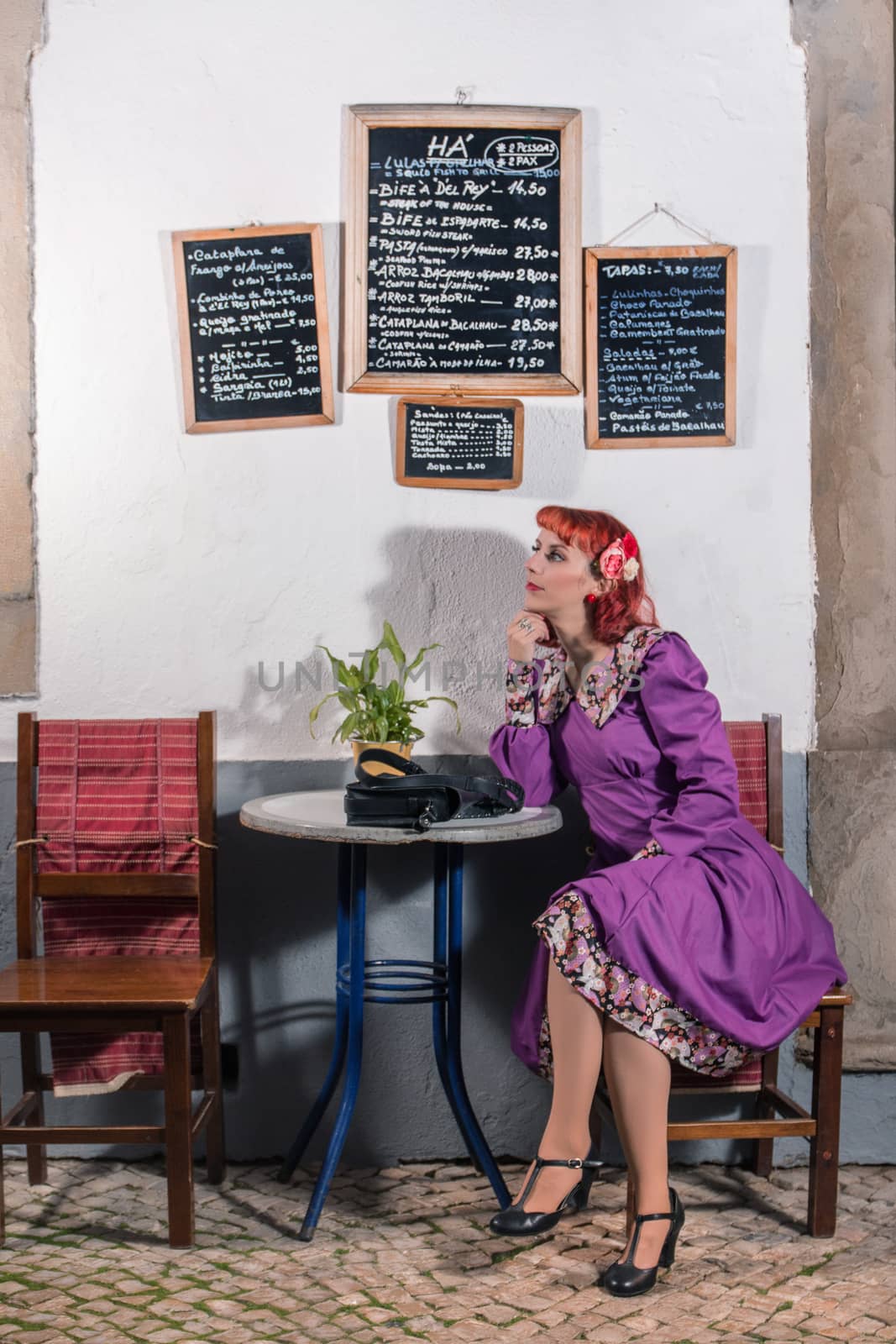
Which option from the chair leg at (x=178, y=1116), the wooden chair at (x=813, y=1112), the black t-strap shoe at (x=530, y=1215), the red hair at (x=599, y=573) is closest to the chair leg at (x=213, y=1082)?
the chair leg at (x=178, y=1116)

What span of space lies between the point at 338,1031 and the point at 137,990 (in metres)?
0.54

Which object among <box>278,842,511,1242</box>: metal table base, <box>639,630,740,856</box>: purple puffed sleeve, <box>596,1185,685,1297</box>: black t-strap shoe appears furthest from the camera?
<box>278,842,511,1242</box>: metal table base

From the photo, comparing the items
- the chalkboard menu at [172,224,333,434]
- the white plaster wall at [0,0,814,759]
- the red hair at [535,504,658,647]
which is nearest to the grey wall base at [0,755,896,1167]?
the white plaster wall at [0,0,814,759]

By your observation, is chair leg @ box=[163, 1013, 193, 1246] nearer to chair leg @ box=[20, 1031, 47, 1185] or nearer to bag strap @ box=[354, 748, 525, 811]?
chair leg @ box=[20, 1031, 47, 1185]

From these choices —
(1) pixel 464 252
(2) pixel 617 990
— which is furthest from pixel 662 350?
(2) pixel 617 990

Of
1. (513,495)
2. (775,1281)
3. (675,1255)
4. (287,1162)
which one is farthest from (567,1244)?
(513,495)

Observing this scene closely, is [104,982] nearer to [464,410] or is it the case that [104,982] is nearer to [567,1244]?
[567,1244]

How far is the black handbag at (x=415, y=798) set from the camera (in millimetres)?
2840

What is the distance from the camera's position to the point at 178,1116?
2877 millimetres

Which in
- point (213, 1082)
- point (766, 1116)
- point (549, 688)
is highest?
point (549, 688)

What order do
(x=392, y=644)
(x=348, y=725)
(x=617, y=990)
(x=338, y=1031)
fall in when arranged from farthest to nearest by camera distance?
(x=392, y=644) < (x=348, y=725) < (x=338, y=1031) < (x=617, y=990)

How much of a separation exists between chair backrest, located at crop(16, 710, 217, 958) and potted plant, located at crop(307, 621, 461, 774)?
0.35 metres

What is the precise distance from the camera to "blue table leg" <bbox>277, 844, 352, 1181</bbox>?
317 centimetres

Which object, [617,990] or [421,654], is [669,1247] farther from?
[421,654]
